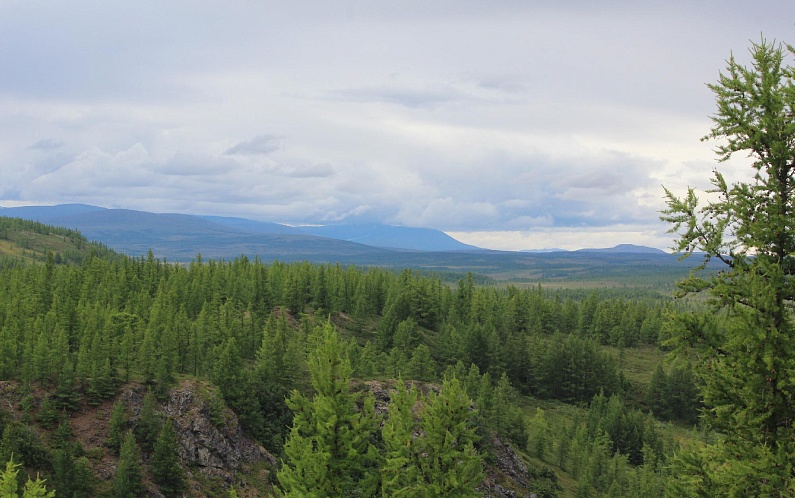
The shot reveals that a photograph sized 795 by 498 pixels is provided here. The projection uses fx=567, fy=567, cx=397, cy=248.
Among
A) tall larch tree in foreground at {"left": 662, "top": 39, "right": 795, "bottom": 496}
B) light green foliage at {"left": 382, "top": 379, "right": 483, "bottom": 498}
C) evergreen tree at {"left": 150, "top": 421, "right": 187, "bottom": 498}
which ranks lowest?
evergreen tree at {"left": 150, "top": 421, "right": 187, "bottom": 498}

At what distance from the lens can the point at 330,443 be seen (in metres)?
27.2

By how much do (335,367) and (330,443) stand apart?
365 cm

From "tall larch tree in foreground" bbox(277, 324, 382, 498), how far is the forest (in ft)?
0.45

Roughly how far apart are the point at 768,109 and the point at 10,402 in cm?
6395

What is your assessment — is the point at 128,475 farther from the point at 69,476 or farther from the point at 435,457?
the point at 435,457

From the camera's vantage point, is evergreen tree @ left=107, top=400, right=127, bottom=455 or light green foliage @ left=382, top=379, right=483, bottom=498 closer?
light green foliage @ left=382, top=379, right=483, bottom=498

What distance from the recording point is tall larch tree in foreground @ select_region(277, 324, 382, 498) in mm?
26016

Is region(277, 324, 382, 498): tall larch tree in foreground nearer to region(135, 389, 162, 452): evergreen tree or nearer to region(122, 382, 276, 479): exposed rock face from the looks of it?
region(135, 389, 162, 452): evergreen tree

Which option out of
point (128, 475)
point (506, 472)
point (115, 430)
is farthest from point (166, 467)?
point (506, 472)

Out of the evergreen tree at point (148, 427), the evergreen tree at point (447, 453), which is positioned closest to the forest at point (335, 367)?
the evergreen tree at point (447, 453)

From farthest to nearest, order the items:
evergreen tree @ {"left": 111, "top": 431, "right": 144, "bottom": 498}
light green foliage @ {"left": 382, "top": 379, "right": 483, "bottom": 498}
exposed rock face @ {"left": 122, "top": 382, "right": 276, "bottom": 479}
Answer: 1. exposed rock face @ {"left": 122, "top": 382, "right": 276, "bottom": 479}
2. evergreen tree @ {"left": 111, "top": 431, "right": 144, "bottom": 498}
3. light green foliage @ {"left": 382, "top": 379, "right": 483, "bottom": 498}

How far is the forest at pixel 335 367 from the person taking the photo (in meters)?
31.1

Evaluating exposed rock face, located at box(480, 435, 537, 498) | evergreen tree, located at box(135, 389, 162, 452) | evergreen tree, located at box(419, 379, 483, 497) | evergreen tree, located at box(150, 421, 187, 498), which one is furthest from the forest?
exposed rock face, located at box(480, 435, 537, 498)

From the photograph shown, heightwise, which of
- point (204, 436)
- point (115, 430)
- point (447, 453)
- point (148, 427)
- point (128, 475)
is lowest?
point (204, 436)
